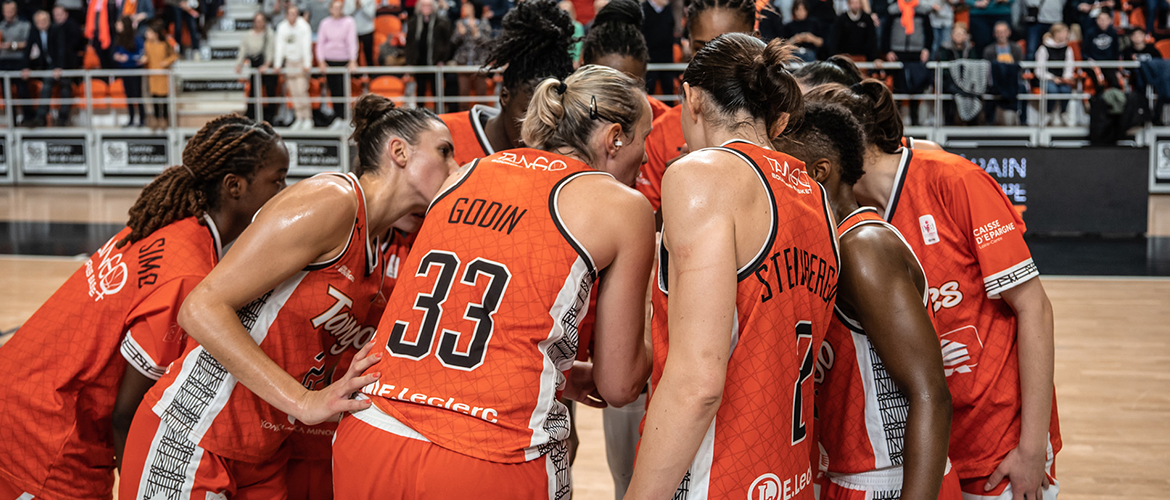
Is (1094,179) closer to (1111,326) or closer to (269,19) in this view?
(1111,326)

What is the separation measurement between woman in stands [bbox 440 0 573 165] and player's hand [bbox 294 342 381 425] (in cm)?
136

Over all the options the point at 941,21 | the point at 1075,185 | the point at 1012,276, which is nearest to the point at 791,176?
the point at 1012,276

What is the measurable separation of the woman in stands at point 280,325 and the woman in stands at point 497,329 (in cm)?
16

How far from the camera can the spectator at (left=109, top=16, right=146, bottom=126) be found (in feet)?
49.3

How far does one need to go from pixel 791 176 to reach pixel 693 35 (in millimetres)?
1760

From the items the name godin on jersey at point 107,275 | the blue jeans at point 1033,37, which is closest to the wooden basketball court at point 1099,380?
the name godin on jersey at point 107,275

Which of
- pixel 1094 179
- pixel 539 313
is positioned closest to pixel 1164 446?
pixel 539 313

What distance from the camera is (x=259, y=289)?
2.11 metres

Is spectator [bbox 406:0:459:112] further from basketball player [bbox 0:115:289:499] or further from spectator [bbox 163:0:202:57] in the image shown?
basketball player [bbox 0:115:289:499]

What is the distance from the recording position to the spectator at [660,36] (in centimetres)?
1203

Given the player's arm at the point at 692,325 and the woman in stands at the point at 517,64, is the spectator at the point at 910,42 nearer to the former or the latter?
the woman in stands at the point at 517,64

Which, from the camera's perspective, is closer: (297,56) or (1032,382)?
(1032,382)

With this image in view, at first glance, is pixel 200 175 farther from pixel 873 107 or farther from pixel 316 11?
pixel 316 11

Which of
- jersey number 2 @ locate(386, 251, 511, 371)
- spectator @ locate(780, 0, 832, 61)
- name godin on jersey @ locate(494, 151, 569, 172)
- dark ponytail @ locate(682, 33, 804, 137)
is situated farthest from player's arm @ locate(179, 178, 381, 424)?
spectator @ locate(780, 0, 832, 61)
